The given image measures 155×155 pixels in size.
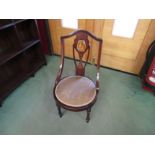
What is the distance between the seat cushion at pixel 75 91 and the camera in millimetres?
1200

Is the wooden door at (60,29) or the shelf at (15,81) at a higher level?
the wooden door at (60,29)

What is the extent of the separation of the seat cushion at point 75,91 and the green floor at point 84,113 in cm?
43

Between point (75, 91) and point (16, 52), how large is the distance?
3.50 feet

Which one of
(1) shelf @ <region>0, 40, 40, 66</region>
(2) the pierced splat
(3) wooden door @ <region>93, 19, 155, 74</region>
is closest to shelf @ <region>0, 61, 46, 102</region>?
(1) shelf @ <region>0, 40, 40, 66</region>

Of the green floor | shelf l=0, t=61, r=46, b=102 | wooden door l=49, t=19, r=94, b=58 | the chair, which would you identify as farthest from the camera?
wooden door l=49, t=19, r=94, b=58

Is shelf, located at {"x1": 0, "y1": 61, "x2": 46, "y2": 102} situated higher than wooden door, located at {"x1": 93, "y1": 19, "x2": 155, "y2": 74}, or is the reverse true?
wooden door, located at {"x1": 93, "y1": 19, "x2": 155, "y2": 74}

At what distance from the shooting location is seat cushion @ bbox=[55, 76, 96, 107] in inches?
47.3

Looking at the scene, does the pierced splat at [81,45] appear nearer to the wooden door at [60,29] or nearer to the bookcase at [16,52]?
the wooden door at [60,29]

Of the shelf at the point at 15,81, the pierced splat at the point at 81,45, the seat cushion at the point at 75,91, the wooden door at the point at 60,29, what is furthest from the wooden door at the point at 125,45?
the shelf at the point at 15,81

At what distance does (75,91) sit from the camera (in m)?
1.30

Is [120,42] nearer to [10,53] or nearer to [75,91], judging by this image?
[75,91]

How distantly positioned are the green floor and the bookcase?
0.15 meters

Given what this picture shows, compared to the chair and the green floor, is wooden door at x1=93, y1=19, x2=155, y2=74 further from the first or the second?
the chair
